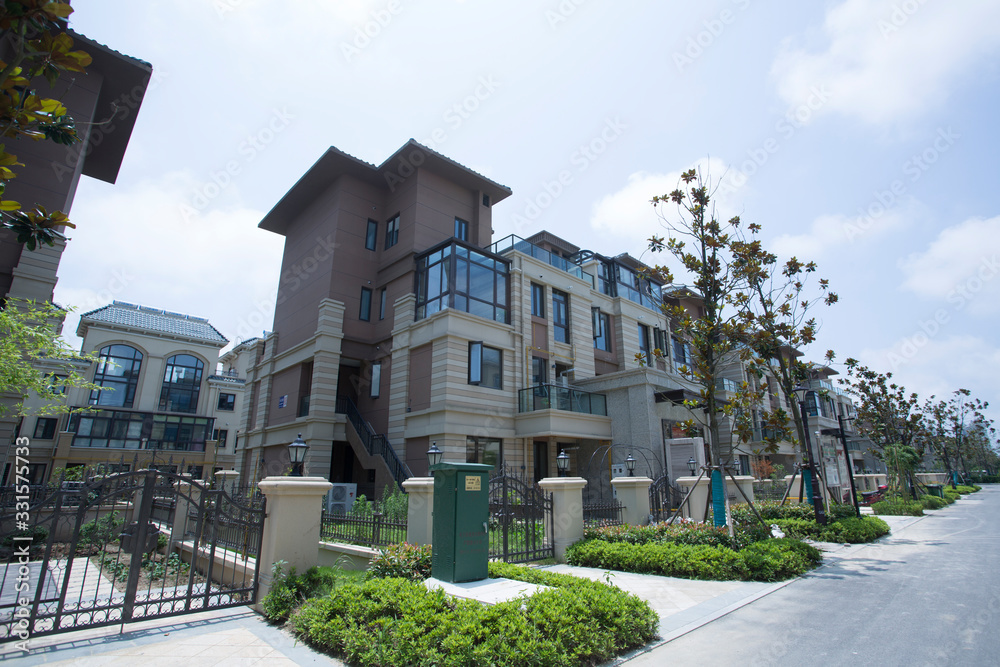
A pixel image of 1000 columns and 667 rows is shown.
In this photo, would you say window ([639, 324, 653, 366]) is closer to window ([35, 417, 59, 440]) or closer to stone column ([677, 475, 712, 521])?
stone column ([677, 475, 712, 521])

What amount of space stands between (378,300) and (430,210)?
516 cm

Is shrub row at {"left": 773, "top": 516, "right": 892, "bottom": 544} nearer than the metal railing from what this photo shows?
No

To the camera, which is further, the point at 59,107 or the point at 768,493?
the point at 768,493

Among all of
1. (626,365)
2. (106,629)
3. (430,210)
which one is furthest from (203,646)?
(626,365)

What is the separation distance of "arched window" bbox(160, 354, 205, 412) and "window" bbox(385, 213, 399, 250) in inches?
1192

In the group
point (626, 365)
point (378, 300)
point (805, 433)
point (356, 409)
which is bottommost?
point (805, 433)

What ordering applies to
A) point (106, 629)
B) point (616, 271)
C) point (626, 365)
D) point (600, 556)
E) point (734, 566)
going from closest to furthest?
point (106, 629) → point (734, 566) → point (600, 556) → point (626, 365) → point (616, 271)

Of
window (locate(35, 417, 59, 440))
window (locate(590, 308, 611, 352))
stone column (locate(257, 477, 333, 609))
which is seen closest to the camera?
stone column (locate(257, 477, 333, 609))

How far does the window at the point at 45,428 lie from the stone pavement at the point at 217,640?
42227mm

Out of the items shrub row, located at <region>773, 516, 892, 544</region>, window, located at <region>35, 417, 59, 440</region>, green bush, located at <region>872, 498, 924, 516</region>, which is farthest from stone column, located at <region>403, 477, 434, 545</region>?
window, located at <region>35, 417, 59, 440</region>

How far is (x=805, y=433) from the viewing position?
55.8ft

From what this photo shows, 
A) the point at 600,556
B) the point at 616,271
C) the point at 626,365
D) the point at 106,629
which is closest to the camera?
the point at 106,629

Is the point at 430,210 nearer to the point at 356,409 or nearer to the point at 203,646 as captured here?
the point at 356,409

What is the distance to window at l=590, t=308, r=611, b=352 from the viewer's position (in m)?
28.2
